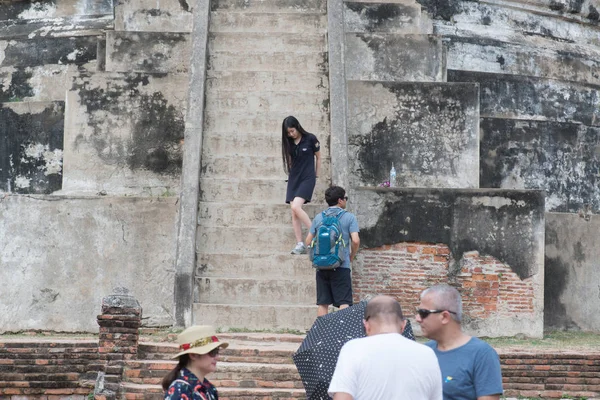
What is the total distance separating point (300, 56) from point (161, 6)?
2105 millimetres

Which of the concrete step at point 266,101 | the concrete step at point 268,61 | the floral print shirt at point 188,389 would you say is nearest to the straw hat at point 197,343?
the floral print shirt at point 188,389

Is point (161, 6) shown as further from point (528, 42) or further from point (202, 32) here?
point (528, 42)

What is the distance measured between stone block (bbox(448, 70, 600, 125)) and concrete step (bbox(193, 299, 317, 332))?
15.6 ft

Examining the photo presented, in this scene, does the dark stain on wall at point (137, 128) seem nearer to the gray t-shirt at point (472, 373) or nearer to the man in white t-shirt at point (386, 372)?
the gray t-shirt at point (472, 373)

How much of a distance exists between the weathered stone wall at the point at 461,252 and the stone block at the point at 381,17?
313 cm

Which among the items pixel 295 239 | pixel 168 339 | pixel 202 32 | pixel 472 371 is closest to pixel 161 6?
pixel 202 32

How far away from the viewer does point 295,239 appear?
38.2 feet

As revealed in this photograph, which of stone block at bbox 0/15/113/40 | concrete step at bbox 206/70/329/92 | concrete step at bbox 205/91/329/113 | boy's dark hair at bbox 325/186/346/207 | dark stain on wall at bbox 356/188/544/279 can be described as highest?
stone block at bbox 0/15/113/40

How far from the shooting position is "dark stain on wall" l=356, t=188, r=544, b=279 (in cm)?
1205

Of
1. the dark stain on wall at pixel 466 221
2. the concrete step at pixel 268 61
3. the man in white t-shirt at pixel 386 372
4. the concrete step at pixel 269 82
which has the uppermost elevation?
the concrete step at pixel 268 61

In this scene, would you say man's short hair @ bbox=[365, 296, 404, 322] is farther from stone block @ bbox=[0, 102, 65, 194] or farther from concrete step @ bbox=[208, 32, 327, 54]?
stone block @ bbox=[0, 102, 65, 194]

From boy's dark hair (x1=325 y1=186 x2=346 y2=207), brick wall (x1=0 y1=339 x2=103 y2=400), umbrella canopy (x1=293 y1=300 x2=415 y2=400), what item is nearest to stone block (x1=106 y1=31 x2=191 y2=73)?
brick wall (x1=0 y1=339 x2=103 y2=400)

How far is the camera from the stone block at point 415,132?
13.1 meters

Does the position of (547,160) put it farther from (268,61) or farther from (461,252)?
(268,61)
